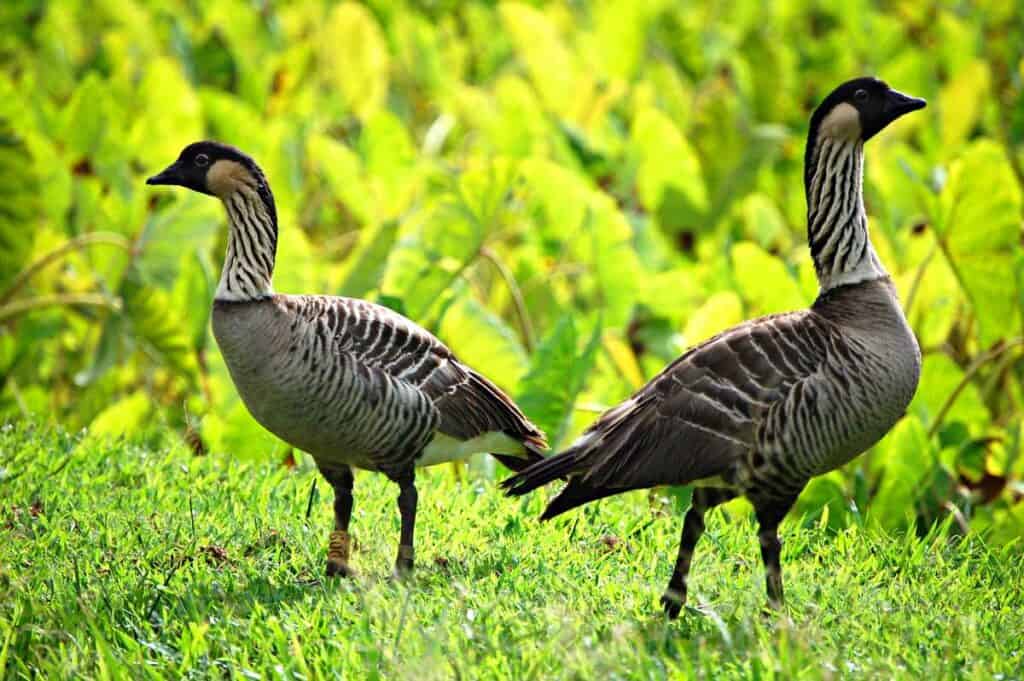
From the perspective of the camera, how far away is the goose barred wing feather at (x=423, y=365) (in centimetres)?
511

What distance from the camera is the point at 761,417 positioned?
4.50 meters

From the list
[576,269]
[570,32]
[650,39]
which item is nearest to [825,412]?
[576,269]

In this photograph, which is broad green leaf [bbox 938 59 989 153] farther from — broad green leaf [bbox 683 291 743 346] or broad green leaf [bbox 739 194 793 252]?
broad green leaf [bbox 683 291 743 346]

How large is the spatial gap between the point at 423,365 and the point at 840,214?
1.45 metres

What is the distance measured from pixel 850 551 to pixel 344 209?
564 centimetres

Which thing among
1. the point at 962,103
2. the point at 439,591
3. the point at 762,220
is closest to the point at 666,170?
the point at 762,220

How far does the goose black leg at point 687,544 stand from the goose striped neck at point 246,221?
1.55 metres

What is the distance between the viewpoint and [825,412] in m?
4.48

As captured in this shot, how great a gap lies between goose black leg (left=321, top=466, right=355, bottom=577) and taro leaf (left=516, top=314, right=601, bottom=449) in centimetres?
130

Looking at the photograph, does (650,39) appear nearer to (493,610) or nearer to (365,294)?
(365,294)

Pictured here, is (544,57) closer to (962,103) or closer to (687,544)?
(962,103)

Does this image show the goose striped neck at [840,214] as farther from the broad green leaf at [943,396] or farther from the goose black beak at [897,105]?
the broad green leaf at [943,396]

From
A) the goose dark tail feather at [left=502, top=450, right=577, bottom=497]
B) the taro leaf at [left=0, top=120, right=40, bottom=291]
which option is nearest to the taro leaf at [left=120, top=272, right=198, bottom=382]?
the taro leaf at [left=0, top=120, right=40, bottom=291]

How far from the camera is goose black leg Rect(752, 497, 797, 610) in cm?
457
